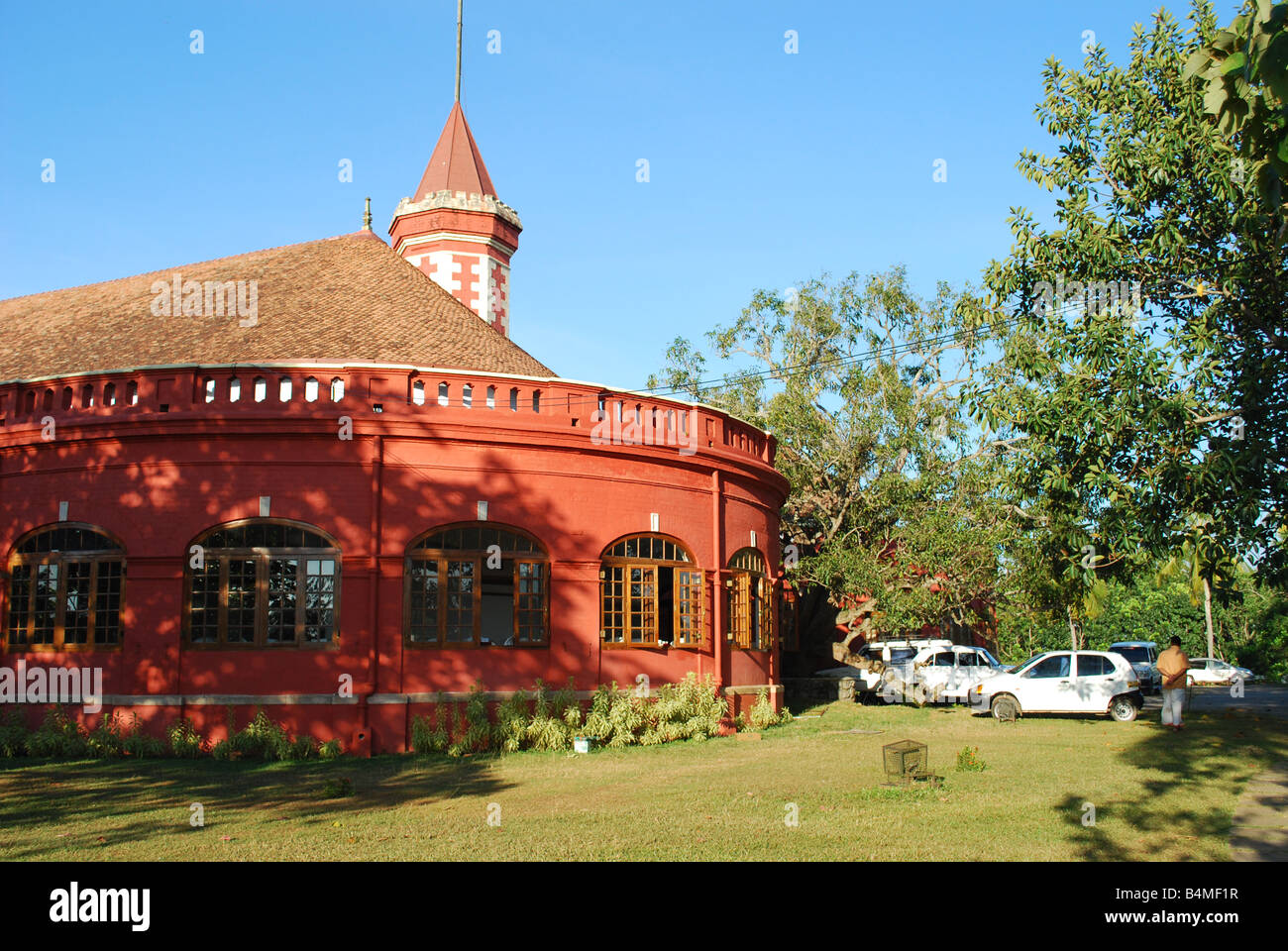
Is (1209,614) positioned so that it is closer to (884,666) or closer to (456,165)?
(884,666)

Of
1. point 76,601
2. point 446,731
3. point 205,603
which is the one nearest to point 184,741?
point 205,603

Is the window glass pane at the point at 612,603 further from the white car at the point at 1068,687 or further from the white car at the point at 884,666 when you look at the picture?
the white car at the point at 884,666

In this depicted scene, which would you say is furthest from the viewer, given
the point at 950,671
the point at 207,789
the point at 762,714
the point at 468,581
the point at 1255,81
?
the point at 950,671

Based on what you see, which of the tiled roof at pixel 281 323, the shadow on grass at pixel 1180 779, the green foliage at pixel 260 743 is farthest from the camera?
the tiled roof at pixel 281 323

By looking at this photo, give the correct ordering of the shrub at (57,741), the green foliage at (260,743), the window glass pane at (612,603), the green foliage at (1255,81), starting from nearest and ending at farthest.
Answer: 1. the green foliage at (1255,81)
2. the green foliage at (260,743)
3. the shrub at (57,741)
4. the window glass pane at (612,603)

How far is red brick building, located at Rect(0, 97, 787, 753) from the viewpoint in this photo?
15805 millimetres

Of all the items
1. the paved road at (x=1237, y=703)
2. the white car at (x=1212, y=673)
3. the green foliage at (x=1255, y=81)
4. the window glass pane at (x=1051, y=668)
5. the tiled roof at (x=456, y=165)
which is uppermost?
the tiled roof at (x=456, y=165)

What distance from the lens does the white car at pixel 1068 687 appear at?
21.2 m

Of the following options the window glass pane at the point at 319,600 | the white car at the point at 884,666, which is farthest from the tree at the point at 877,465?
the window glass pane at the point at 319,600

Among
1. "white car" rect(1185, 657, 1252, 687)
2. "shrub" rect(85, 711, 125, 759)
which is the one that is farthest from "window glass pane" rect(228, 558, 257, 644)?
"white car" rect(1185, 657, 1252, 687)

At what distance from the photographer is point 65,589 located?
16.5 meters

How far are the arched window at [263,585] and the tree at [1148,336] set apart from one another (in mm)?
9607

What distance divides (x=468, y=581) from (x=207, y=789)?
197 inches

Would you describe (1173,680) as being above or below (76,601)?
below
